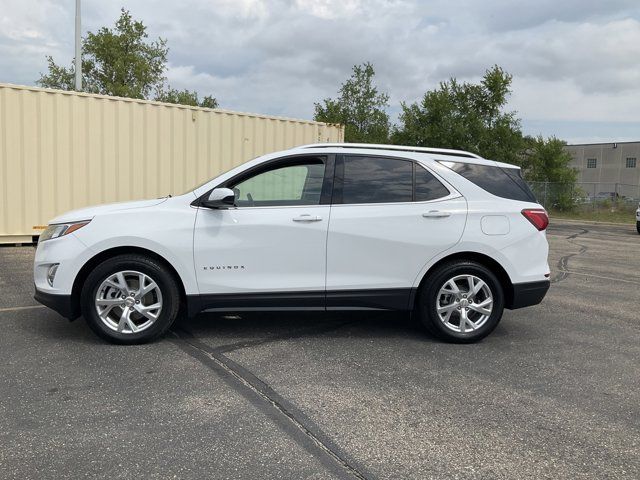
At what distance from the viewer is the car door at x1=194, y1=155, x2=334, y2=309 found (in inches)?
181

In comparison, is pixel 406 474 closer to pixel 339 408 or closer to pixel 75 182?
pixel 339 408

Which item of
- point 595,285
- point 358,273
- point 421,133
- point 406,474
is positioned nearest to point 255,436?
point 406,474

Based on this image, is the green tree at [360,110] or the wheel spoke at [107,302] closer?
the wheel spoke at [107,302]

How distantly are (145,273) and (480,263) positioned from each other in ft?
9.63

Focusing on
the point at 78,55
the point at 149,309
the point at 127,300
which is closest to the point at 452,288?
the point at 149,309

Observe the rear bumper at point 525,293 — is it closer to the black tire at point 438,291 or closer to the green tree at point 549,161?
the black tire at point 438,291

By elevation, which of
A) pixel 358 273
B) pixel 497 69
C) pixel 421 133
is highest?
pixel 497 69

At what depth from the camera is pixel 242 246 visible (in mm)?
4605

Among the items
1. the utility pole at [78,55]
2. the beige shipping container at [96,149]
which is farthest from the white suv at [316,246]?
the utility pole at [78,55]

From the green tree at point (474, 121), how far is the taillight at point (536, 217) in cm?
2663

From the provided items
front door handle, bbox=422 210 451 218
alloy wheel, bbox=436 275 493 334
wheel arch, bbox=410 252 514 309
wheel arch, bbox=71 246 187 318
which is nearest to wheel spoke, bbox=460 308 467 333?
alloy wheel, bbox=436 275 493 334

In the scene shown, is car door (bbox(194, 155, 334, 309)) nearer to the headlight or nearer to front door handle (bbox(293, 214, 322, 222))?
front door handle (bbox(293, 214, 322, 222))

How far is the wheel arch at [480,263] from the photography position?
15.9 feet

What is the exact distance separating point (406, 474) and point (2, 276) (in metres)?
6.97
